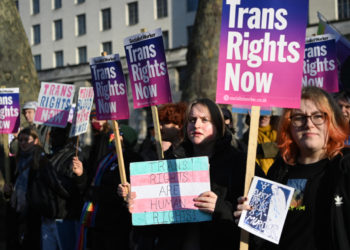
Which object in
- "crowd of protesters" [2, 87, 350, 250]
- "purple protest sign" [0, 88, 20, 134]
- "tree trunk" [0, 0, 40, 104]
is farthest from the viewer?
"tree trunk" [0, 0, 40, 104]

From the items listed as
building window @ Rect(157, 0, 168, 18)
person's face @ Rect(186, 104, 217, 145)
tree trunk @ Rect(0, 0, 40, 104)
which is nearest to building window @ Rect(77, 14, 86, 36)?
building window @ Rect(157, 0, 168, 18)

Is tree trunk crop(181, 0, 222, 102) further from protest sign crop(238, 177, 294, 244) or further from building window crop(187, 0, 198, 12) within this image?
building window crop(187, 0, 198, 12)

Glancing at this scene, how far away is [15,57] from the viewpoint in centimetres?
805

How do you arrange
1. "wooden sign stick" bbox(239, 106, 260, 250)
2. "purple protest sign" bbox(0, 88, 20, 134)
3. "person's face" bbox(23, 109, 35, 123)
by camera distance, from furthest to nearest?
"person's face" bbox(23, 109, 35, 123) < "purple protest sign" bbox(0, 88, 20, 134) < "wooden sign stick" bbox(239, 106, 260, 250)

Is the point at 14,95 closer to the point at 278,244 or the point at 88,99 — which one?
the point at 88,99

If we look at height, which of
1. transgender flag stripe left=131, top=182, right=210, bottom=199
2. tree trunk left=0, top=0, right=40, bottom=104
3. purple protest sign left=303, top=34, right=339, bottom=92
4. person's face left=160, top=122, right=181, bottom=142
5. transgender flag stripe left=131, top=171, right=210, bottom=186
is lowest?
transgender flag stripe left=131, top=182, right=210, bottom=199

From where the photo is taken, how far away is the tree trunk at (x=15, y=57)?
312 inches

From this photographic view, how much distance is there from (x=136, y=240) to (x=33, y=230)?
131 cm

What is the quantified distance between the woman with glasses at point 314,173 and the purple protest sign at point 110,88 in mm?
1732

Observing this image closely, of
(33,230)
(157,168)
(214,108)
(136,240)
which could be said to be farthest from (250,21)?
(33,230)

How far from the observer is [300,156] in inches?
96.0

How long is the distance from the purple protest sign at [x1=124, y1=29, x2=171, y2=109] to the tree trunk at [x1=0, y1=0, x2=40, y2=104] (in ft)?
15.7

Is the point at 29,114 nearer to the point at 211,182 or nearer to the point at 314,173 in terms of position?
the point at 211,182

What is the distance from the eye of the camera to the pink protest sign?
5980mm
